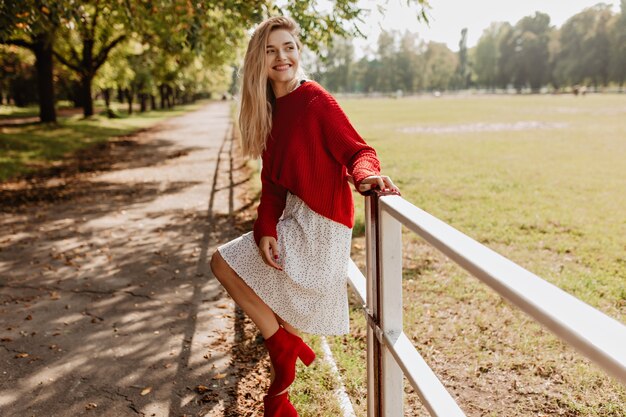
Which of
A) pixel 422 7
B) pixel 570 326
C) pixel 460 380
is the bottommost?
pixel 460 380

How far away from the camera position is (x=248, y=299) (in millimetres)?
2775

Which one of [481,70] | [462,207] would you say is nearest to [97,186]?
[462,207]

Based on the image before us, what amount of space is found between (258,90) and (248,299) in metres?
1.02

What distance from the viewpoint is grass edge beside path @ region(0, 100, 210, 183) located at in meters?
14.4

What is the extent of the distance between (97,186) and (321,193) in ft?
33.8

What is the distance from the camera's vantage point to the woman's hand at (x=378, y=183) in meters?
2.21

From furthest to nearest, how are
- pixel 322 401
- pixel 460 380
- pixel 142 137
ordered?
pixel 142 137 → pixel 460 380 → pixel 322 401

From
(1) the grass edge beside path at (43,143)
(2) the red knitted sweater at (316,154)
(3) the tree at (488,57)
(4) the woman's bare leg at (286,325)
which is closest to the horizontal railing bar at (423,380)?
(2) the red knitted sweater at (316,154)

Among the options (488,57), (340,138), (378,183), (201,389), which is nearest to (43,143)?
(201,389)

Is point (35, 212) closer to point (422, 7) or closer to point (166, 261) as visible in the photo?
point (166, 261)

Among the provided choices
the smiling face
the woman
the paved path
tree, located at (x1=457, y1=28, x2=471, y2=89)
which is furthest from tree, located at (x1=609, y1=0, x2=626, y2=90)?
the woman

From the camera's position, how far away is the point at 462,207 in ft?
28.4

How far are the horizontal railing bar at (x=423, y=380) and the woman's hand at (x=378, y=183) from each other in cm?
57

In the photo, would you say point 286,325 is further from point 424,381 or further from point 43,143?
point 43,143
